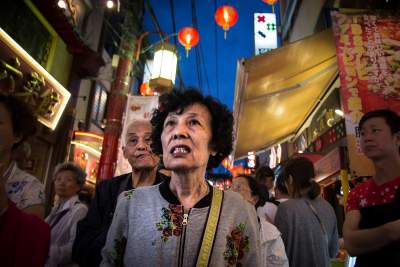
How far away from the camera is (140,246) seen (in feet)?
5.55

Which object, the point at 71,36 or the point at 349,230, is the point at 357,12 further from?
the point at 71,36

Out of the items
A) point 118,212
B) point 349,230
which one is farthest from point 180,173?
point 349,230

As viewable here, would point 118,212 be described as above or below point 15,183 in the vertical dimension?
below

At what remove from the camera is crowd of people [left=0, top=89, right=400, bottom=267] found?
5.50 feet

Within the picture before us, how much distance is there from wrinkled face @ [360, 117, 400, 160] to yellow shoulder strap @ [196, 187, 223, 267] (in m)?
1.48

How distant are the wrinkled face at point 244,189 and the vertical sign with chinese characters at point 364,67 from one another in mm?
1974

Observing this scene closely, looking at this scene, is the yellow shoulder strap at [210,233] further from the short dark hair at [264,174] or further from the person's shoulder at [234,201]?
the short dark hair at [264,174]

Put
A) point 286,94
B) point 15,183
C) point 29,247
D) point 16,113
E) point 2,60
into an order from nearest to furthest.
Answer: point 29,247 < point 16,113 < point 15,183 < point 2,60 < point 286,94

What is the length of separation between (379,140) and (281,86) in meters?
5.29

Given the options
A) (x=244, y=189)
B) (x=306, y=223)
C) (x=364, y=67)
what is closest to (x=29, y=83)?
(x=244, y=189)

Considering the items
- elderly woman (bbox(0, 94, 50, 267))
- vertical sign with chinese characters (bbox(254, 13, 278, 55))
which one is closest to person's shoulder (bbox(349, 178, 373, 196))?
elderly woman (bbox(0, 94, 50, 267))

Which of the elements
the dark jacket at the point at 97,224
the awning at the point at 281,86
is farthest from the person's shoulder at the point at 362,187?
the awning at the point at 281,86

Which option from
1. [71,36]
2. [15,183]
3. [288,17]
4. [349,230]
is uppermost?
[288,17]

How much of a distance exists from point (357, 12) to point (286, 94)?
9.24 feet
